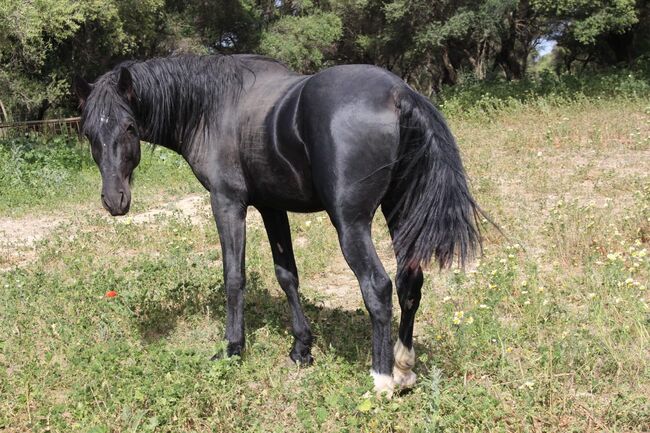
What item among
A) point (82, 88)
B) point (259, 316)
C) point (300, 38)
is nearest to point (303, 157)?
point (82, 88)

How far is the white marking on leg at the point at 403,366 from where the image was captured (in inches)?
137

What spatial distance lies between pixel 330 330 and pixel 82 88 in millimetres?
2430

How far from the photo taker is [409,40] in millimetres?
24000

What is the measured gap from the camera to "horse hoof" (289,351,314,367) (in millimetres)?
4148

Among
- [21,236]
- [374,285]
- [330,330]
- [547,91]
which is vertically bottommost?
[21,236]

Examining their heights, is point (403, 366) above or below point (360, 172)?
below

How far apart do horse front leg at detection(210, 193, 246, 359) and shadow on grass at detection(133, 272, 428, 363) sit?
1.00ft

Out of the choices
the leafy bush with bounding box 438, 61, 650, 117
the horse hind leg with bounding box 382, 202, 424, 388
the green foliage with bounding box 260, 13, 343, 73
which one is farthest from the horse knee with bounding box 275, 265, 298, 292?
the green foliage with bounding box 260, 13, 343, 73

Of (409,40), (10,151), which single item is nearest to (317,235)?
(10,151)

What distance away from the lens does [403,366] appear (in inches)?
138

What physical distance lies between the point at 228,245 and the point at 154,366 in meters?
0.89

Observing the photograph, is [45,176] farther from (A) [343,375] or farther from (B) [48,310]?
(A) [343,375]

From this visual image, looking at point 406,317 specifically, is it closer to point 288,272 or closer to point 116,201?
point 288,272

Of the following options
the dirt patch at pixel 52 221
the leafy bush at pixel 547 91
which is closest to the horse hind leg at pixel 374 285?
the dirt patch at pixel 52 221
